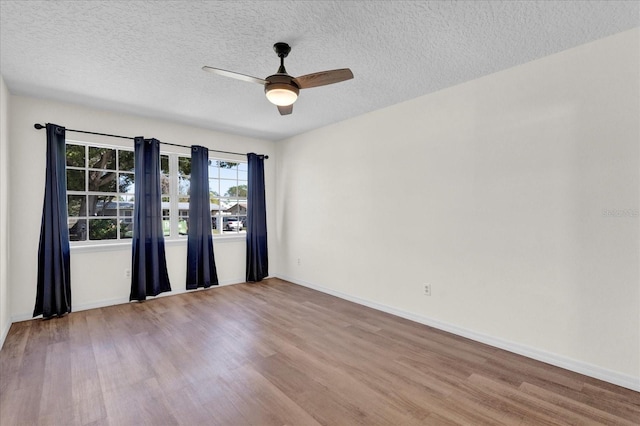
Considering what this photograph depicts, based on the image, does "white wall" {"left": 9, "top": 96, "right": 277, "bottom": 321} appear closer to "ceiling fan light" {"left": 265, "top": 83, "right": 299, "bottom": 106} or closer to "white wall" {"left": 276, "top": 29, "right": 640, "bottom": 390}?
"white wall" {"left": 276, "top": 29, "right": 640, "bottom": 390}

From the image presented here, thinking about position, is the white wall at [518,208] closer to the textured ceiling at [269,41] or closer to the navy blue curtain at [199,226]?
the textured ceiling at [269,41]

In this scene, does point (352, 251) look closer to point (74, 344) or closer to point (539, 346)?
point (539, 346)

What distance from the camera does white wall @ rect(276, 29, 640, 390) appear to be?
7.53ft

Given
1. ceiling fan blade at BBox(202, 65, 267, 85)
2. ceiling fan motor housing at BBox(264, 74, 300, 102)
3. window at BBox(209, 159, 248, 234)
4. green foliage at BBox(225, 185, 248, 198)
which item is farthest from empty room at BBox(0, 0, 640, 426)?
green foliage at BBox(225, 185, 248, 198)

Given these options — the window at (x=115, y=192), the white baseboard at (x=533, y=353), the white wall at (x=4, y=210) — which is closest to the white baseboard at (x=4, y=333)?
the white wall at (x=4, y=210)

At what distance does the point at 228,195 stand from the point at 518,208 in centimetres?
433

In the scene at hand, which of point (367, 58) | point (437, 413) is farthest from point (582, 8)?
point (437, 413)

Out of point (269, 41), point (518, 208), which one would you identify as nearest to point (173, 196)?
point (269, 41)

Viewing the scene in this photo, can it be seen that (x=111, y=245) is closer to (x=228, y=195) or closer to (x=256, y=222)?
(x=228, y=195)

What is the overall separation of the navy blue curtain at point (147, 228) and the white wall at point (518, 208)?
2.77 m

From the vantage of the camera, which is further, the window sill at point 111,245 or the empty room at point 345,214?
the window sill at point 111,245

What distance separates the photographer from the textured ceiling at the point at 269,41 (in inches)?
78.3

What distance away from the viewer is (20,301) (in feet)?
11.5

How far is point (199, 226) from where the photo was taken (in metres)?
4.77
